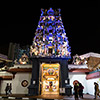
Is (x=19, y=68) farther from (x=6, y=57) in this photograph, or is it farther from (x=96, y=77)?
(x=6, y=57)

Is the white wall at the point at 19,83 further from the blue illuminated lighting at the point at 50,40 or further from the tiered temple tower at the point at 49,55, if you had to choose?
the blue illuminated lighting at the point at 50,40

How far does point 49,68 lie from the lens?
1930 cm

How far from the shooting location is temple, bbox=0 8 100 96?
16.5m

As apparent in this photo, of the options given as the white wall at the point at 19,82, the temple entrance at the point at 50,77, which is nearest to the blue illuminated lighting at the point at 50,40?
the temple entrance at the point at 50,77

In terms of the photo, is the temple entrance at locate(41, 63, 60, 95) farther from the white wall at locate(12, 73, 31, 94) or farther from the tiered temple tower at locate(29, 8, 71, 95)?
the white wall at locate(12, 73, 31, 94)

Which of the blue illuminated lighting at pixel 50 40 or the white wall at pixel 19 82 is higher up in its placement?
the blue illuminated lighting at pixel 50 40

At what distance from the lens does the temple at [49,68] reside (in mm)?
16497

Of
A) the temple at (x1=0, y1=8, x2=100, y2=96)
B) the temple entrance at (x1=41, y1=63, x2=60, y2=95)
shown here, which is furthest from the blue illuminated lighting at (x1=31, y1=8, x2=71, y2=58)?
the temple entrance at (x1=41, y1=63, x2=60, y2=95)

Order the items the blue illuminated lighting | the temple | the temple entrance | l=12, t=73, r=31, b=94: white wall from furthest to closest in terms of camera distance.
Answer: the temple entrance
l=12, t=73, r=31, b=94: white wall
the blue illuminated lighting
the temple

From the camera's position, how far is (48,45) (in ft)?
57.3

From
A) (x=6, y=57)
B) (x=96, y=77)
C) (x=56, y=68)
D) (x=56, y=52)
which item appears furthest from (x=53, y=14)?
(x=6, y=57)

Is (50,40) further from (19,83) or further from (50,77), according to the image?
(19,83)

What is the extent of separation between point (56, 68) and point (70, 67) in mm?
2579

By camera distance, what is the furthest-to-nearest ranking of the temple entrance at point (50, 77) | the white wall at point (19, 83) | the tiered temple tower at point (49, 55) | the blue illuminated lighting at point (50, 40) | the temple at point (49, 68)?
the temple entrance at point (50, 77) → the white wall at point (19, 83) → the blue illuminated lighting at point (50, 40) → the temple at point (49, 68) → the tiered temple tower at point (49, 55)
